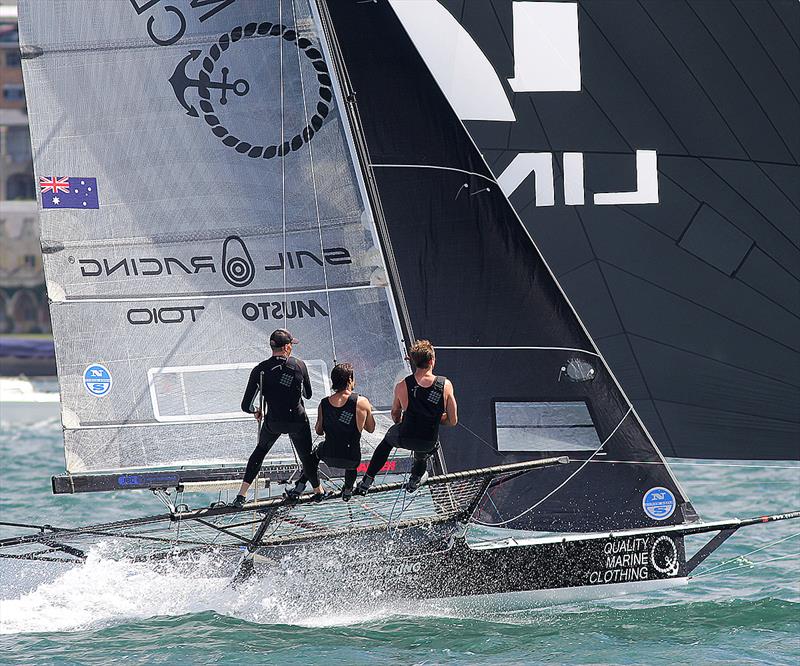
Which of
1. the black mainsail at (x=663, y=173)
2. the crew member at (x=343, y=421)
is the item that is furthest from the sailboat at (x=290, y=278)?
the black mainsail at (x=663, y=173)

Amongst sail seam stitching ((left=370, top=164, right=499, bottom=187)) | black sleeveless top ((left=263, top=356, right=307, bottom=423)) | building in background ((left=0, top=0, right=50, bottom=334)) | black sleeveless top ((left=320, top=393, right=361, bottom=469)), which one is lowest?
black sleeveless top ((left=320, top=393, right=361, bottom=469))

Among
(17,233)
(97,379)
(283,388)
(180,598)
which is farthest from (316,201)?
(17,233)

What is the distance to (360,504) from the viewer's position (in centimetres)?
870

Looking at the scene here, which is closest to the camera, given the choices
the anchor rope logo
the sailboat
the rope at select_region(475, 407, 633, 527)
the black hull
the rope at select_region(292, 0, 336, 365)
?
the black hull

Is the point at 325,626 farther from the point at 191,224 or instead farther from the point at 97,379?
the point at 191,224

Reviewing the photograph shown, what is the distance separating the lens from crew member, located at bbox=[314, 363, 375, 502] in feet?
27.2

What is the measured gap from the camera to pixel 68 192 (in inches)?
354

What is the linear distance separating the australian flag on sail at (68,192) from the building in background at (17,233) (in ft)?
124

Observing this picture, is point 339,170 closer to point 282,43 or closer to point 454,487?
point 282,43

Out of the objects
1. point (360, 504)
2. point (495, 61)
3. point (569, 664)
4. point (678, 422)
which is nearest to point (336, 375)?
point (360, 504)

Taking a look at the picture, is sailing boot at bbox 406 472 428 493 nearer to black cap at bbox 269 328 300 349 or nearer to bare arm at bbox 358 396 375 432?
bare arm at bbox 358 396 375 432

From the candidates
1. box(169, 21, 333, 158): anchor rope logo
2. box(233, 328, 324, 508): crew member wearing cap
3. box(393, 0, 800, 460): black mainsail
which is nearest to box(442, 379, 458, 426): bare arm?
box(233, 328, 324, 508): crew member wearing cap

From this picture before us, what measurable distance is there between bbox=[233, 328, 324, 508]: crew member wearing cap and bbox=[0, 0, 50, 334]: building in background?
3899cm

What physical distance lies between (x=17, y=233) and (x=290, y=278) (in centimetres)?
3965
